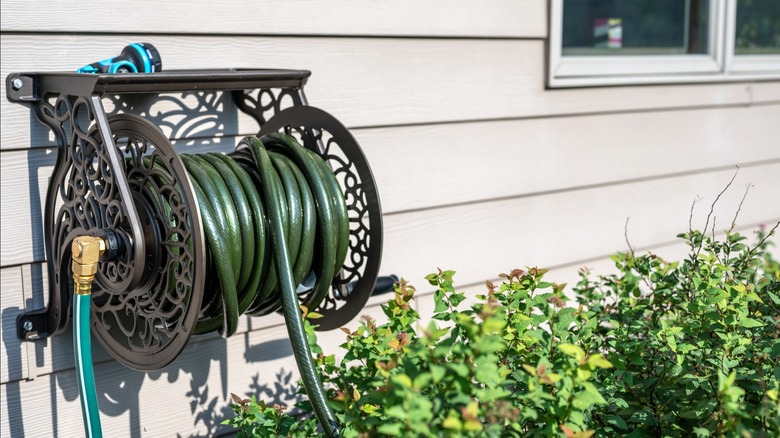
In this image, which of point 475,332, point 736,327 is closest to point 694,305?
point 736,327

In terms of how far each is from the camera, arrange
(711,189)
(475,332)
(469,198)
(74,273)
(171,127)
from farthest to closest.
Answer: (711,189), (469,198), (171,127), (74,273), (475,332)

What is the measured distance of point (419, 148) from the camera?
2625 millimetres

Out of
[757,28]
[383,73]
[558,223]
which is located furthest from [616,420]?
[757,28]

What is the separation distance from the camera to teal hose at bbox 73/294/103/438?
5.80ft

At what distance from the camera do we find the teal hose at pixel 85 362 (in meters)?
1.77

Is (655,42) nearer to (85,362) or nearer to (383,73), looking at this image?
(383,73)

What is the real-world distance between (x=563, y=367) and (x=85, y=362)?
994 mm

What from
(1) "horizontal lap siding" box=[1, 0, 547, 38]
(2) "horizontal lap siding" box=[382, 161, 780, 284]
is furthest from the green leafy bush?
(1) "horizontal lap siding" box=[1, 0, 547, 38]

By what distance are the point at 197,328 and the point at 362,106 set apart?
0.89m

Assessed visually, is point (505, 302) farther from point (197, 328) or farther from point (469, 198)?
point (469, 198)

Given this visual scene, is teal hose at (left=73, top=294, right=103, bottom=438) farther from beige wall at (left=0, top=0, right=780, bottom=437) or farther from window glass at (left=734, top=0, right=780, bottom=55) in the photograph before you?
window glass at (left=734, top=0, right=780, bottom=55)

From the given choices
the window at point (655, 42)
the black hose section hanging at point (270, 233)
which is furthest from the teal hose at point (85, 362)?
the window at point (655, 42)

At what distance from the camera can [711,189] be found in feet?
11.5

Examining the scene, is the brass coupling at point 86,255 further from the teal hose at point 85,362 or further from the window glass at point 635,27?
the window glass at point 635,27
